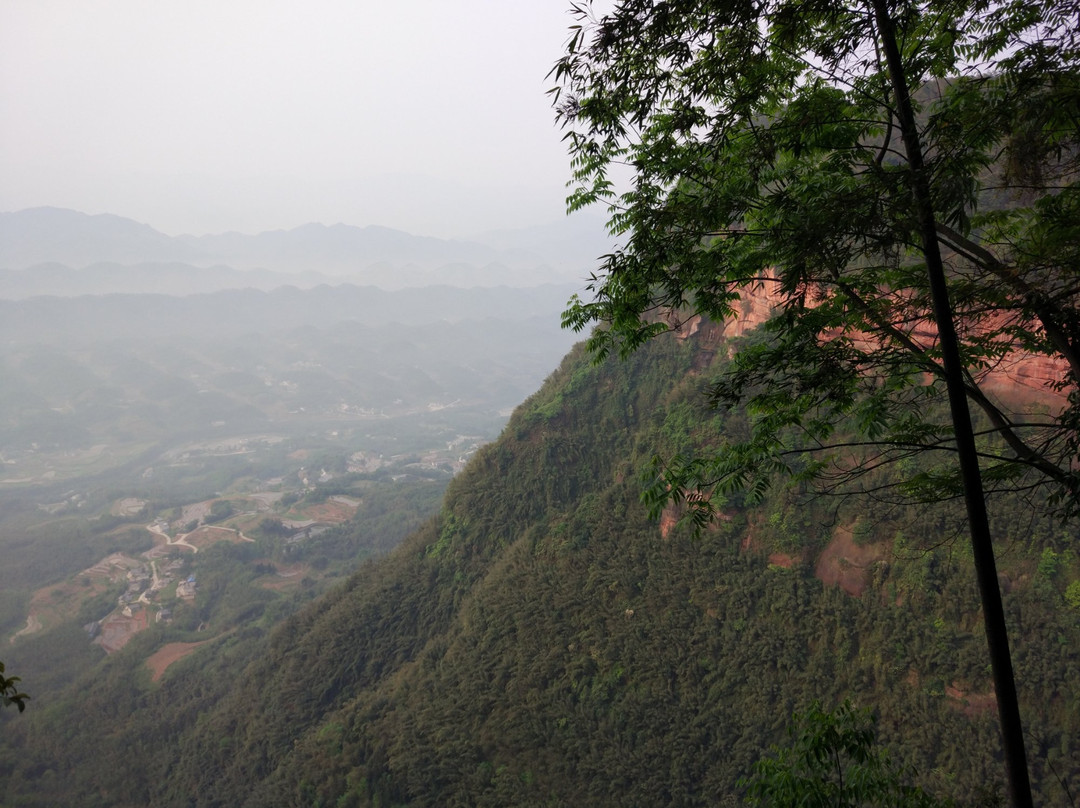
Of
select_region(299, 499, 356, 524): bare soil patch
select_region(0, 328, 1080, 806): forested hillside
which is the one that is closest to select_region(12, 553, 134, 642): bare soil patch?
select_region(299, 499, 356, 524): bare soil patch

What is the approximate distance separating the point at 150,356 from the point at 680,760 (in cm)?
19561

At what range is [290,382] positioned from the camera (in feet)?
549

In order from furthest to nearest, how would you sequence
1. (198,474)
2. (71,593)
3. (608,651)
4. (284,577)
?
(198,474), (284,577), (71,593), (608,651)

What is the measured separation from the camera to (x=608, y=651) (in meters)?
19.8

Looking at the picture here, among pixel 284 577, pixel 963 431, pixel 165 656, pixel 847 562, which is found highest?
pixel 963 431

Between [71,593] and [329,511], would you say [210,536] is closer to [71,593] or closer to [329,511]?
[329,511]

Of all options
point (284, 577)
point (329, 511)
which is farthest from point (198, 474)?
point (284, 577)

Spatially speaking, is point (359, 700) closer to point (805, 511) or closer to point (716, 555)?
point (716, 555)

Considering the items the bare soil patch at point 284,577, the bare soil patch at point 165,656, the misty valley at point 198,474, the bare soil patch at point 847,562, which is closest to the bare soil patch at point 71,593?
the misty valley at point 198,474

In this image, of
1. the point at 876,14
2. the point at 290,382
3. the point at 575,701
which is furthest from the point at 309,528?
the point at 290,382

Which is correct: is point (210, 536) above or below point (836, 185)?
below

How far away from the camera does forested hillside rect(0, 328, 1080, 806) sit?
1378 cm

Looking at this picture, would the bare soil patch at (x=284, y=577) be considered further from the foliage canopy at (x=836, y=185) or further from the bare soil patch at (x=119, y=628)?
the foliage canopy at (x=836, y=185)

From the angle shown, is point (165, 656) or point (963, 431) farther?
point (165, 656)
